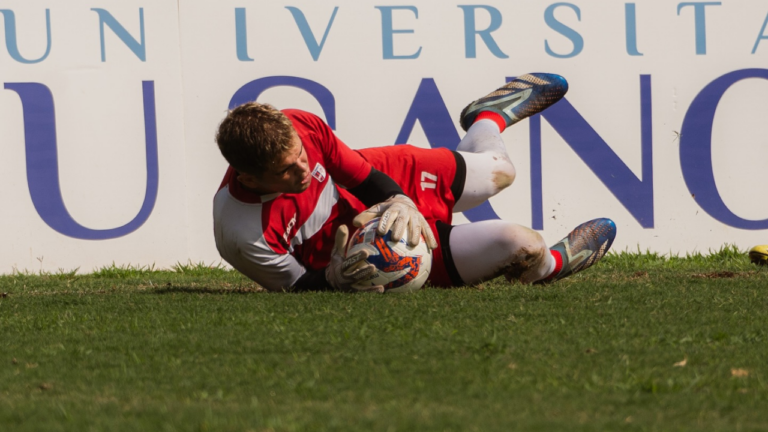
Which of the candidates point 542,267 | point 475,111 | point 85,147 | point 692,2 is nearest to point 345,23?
point 475,111

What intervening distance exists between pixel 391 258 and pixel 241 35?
2693 mm

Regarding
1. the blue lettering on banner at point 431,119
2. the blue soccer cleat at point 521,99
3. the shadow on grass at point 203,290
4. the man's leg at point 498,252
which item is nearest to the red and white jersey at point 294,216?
the shadow on grass at point 203,290

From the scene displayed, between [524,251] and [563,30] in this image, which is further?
[563,30]

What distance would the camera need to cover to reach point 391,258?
11.0 feet

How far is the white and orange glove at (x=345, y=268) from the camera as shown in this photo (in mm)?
3352

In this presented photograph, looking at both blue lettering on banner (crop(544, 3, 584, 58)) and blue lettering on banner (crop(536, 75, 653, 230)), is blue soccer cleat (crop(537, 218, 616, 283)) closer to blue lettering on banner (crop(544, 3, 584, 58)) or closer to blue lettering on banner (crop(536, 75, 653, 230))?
blue lettering on banner (crop(536, 75, 653, 230))

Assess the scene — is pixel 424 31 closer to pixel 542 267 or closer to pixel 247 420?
pixel 542 267

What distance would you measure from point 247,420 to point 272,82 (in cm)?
402

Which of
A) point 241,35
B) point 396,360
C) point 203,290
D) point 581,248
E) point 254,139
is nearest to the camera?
point 396,360

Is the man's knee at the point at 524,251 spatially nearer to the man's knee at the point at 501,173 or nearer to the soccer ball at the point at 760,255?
the man's knee at the point at 501,173

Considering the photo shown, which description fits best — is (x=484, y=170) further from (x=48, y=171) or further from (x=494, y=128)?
(x=48, y=171)

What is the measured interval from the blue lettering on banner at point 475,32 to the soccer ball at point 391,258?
7.96ft

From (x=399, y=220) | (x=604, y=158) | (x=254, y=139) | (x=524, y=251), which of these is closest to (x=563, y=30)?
(x=604, y=158)

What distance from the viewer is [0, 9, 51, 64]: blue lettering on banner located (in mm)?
5438
